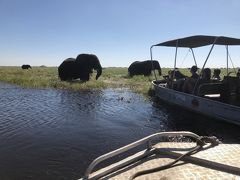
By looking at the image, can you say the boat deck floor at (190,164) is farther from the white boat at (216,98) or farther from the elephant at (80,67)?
the elephant at (80,67)

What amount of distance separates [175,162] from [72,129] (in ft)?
21.4

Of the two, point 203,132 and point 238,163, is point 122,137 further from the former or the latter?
point 238,163

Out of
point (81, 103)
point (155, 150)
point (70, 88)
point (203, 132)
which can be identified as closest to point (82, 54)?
point (70, 88)

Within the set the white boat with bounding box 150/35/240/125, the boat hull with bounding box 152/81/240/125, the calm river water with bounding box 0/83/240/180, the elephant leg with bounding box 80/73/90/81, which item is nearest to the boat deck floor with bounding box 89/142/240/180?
the calm river water with bounding box 0/83/240/180

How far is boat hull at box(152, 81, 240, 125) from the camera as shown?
12413 millimetres

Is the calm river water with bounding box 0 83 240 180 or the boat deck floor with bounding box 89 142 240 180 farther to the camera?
the calm river water with bounding box 0 83 240 180

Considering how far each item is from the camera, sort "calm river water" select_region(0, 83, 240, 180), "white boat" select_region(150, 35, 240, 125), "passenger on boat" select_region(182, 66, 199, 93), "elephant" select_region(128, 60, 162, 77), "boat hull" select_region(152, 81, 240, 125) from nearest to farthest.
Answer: "calm river water" select_region(0, 83, 240, 180) < "boat hull" select_region(152, 81, 240, 125) < "white boat" select_region(150, 35, 240, 125) < "passenger on boat" select_region(182, 66, 199, 93) < "elephant" select_region(128, 60, 162, 77)

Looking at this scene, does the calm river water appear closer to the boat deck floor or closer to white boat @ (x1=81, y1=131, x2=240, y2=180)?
white boat @ (x1=81, y1=131, x2=240, y2=180)

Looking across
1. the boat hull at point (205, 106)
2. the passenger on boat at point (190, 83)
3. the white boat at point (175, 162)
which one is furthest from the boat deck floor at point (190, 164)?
the passenger on boat at point (190, 83)

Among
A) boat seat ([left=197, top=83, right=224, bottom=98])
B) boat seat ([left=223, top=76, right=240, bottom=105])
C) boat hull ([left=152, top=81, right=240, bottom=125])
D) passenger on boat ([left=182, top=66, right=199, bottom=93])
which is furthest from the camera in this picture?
passenger on boat ([left=182, top=66, right=199, bottom=93])

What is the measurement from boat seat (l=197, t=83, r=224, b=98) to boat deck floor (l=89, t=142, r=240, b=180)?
24.1 feet

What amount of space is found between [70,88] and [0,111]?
37.4ft

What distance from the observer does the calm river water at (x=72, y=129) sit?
28.0 feet

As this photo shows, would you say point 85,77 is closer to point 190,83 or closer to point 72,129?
point 190,83
